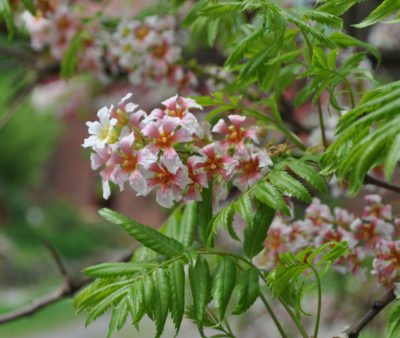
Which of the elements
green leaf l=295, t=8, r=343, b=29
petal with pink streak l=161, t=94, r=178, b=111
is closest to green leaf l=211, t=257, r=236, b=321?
petal with pink streak l=161, t=94, r=178, b=111

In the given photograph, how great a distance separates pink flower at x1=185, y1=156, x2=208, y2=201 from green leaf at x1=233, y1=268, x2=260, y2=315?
4.7 inches

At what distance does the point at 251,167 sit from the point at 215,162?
5 cm

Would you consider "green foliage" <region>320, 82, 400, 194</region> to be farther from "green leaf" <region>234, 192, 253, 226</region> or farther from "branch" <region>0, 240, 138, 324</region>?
"branch" <region>0, 240, 138, 324</region>

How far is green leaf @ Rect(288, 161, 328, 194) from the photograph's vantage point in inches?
23.2

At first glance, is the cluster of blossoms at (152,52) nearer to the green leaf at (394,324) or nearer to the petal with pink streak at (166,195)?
the petal with pink streak at (166,195)

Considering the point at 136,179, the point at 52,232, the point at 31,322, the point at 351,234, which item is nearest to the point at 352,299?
Answer: the point at 351,234

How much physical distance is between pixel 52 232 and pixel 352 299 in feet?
20.1

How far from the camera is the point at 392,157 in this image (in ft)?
1.26

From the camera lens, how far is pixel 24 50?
6.13 ft

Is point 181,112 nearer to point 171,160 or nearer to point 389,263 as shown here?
point 171,160

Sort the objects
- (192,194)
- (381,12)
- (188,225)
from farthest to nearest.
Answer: (188,225) < (192,194) < (381,12)

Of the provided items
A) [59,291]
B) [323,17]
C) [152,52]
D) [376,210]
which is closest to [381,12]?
[323,17]

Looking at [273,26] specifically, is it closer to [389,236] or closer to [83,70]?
[389,236]

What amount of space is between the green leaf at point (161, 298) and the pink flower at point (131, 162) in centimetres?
11
